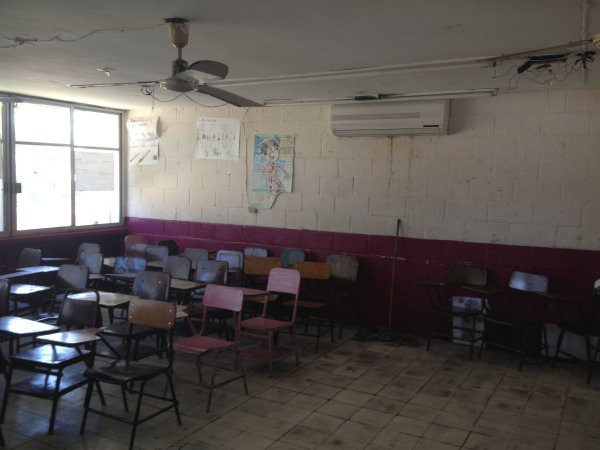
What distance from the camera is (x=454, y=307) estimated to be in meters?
6.08

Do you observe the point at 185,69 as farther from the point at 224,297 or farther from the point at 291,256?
the point at 291,256

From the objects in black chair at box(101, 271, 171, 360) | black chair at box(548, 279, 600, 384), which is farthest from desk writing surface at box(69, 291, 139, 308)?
black chair at box(548, 279, 600, 384)

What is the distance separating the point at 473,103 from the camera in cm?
616

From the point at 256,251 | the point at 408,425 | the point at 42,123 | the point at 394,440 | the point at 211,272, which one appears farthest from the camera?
the point at 42,123

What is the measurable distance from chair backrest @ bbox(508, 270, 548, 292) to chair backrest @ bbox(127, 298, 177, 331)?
382 centimetres

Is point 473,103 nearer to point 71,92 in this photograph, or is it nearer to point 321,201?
point 321,201

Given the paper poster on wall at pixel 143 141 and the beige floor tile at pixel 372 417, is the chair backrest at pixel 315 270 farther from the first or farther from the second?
the paper poster on wall at pixel 143 141

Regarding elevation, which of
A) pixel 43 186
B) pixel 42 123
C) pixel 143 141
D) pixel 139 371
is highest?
pixel 42 123

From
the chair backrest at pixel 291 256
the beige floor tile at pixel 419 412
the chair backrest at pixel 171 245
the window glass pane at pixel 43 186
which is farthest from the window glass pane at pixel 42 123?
the beige floor tile at pixel 419 412

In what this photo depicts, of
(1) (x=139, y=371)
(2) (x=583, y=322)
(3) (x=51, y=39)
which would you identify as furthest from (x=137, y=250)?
(2) (x=583, y=322)

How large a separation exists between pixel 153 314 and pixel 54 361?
75cm

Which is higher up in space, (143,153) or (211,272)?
(143,153)

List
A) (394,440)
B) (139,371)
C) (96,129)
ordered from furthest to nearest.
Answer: (96,129) < (394,440) < (139,371)

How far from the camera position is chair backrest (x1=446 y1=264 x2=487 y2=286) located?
19.8ft
